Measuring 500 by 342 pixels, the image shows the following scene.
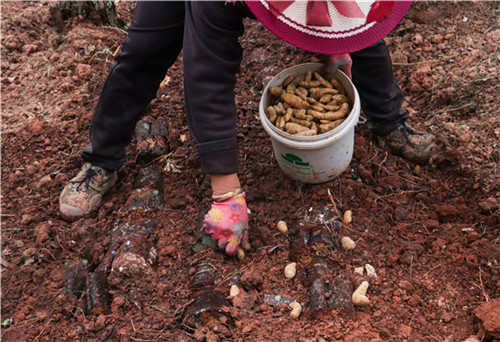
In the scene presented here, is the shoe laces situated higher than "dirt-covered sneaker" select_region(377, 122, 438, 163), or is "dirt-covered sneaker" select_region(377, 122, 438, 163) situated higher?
the shoe laces

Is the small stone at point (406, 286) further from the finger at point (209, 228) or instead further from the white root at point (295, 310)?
the finger at point (209, 228)

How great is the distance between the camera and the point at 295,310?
167 cm

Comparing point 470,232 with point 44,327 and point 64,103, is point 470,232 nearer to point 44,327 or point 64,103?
point 44,327

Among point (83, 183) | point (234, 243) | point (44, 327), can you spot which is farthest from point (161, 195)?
point (44, 327)

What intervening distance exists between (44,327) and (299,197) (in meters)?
1.17

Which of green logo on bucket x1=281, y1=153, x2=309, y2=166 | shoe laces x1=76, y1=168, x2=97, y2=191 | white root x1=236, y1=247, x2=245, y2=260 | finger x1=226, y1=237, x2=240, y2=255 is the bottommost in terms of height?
white root x1=236, y1=247, x2=245, y2=260

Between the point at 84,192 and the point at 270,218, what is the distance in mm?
905

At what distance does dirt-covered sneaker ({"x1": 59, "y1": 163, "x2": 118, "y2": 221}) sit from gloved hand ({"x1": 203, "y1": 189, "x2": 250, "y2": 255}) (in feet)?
2.24

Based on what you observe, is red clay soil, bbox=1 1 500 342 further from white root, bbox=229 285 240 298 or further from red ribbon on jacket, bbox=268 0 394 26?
red ribbon on jacket, bbox=268 0 394 26

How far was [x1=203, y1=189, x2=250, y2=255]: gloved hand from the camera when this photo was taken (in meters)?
1.80

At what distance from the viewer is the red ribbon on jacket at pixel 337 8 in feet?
4.35

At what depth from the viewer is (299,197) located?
2.10 meters

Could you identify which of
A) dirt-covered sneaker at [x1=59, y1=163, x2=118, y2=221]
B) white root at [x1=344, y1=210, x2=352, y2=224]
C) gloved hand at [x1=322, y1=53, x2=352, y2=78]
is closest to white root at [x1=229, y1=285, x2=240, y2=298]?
white root at [x1=344, y1=210, x2=352, y2=224]

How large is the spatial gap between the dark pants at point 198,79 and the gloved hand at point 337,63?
0.06 metres
